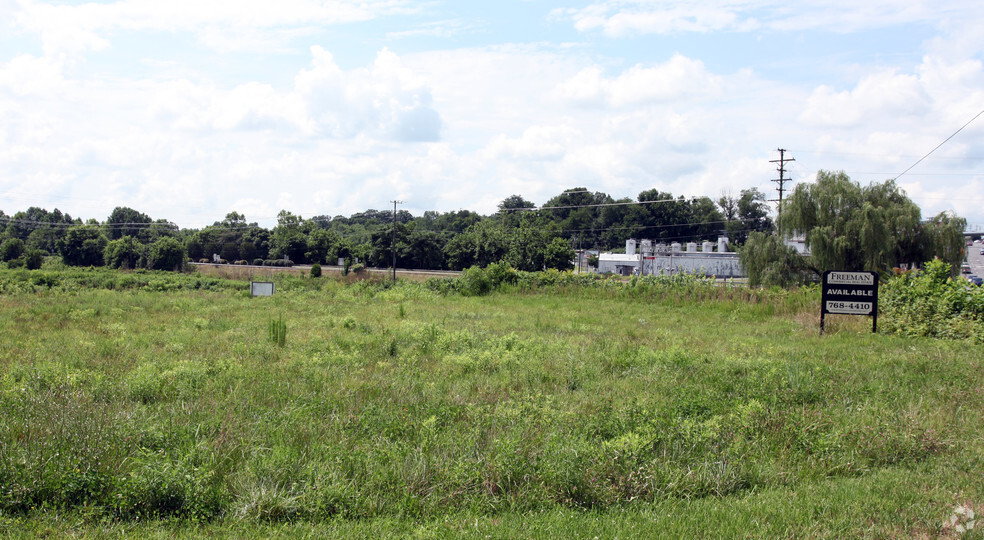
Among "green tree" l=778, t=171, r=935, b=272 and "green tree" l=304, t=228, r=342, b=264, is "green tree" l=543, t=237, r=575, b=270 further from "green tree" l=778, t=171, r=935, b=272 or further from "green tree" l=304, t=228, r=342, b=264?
"green tree" l=304, t=228, r=342, b=264

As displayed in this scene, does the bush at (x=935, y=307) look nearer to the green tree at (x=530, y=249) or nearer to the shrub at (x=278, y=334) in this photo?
the shrub at (x=278, y=334)

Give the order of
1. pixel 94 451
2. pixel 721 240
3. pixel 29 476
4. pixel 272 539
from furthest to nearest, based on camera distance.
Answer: pixel 721 240 < pixel 94 451 < pixel 29 476 < pixel 272 539

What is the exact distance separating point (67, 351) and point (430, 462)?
8.42 metres

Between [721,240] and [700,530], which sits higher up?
[721,240]

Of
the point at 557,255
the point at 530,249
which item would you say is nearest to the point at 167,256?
the point at 530,249

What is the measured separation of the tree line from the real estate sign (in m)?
42.3

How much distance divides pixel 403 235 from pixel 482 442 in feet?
239

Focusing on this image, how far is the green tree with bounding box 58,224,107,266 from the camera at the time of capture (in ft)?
270

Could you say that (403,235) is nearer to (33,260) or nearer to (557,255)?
(557,255)

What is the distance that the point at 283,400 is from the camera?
7.60 meters

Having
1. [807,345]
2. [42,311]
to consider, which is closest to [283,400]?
[807,345]

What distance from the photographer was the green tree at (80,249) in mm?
82438

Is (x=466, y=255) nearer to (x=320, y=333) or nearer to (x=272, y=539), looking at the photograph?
(x=320, y=333)

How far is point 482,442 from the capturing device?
20.2 ft
